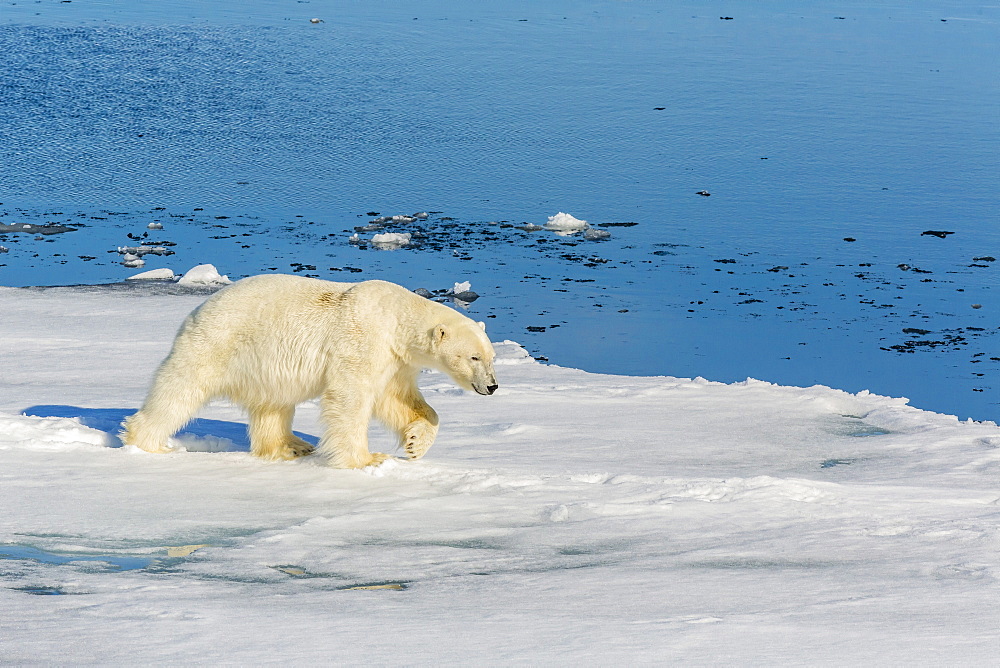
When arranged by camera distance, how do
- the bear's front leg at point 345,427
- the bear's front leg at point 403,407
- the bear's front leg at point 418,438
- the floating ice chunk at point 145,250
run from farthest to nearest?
1. the floating ice chunk at point 145,250
2. the bear's front leg at point 403,407
3. the bear's front leg at point 418,438
4. the bear's front leg at point 345,427

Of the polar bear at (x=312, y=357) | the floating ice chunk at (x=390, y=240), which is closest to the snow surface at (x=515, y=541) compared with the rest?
the polar bear at (x=312, y=357)

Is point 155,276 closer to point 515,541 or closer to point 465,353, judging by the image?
point 465,353

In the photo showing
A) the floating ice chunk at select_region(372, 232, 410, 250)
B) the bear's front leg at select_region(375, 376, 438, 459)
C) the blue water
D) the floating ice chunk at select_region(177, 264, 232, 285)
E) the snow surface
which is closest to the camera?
the snow surface

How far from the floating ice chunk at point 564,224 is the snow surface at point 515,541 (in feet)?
18.0

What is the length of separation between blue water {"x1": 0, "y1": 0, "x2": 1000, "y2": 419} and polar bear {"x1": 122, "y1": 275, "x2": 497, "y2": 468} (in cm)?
395

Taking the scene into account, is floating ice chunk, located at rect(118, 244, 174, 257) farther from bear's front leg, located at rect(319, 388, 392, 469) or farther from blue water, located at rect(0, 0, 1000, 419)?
bear's front leg, located at rect(319, 388, 392, 469)

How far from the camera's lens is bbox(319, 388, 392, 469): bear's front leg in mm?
5457

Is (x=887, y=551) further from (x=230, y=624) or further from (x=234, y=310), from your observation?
(x=234, y=310)

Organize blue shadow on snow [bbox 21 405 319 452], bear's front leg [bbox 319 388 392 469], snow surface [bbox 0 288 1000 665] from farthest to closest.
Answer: blue shadow on snow [bbox 21 405 319 452] < bear's front leg [bbox 319 388 392 469] < snow surface [bbox 0 288 1000 665]

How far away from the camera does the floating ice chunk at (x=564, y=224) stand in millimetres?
12836

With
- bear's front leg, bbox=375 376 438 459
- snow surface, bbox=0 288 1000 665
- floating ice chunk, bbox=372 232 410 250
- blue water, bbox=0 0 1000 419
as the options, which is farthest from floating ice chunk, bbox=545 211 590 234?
bear's front leg, bbox=375 376 438 459

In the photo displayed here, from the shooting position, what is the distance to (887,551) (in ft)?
14.2

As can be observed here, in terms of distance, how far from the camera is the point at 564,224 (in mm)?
12852

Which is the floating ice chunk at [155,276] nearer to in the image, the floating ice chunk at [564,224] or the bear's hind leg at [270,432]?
the floating ice chunk at [564,224]
